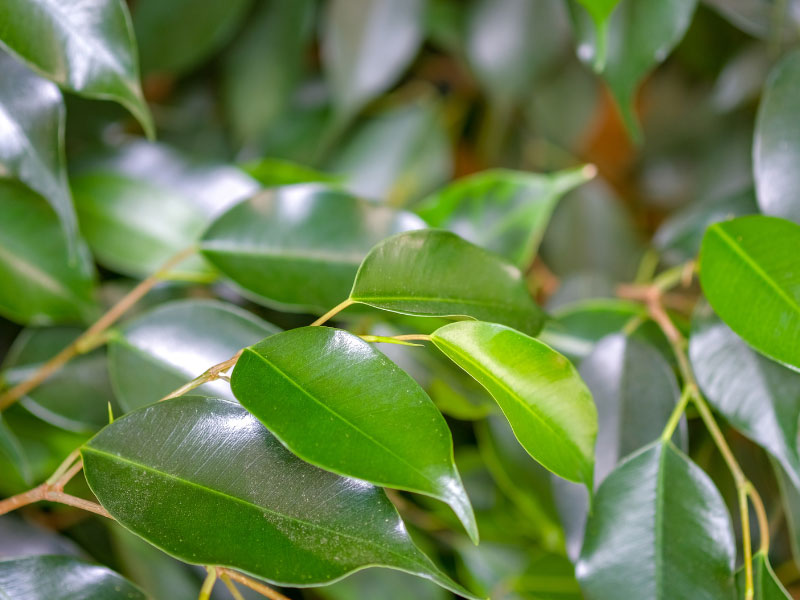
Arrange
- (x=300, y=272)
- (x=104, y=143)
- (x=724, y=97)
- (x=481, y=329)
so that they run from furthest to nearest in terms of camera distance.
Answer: (x=724, y=97) < (x=104, y=143) < (x=300, y=272) < (x=481, y=329)

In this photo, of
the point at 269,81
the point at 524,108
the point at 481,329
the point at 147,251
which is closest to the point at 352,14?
the point at 269,81

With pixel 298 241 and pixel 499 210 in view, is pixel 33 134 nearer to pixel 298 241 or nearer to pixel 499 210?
pixel 298 241

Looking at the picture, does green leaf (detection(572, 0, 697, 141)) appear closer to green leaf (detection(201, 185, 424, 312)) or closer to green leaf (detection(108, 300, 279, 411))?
green leaf (detection(201, 185, 424, 312))

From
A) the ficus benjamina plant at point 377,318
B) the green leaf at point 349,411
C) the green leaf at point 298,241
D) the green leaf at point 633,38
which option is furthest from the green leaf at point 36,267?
the green leaf at point 633,38

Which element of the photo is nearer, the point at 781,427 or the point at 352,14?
the point at 781,427

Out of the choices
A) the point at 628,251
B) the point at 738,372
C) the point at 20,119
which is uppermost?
the point at 20,119

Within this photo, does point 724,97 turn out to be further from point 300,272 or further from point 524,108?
point 300,272

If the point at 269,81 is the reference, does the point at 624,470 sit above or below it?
below
